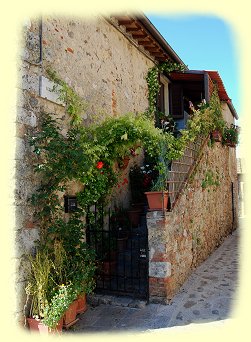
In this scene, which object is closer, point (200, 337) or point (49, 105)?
point (200, 337)

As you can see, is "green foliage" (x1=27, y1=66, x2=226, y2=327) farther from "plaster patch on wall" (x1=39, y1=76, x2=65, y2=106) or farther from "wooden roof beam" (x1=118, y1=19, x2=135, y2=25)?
"wooden roof beam" (x1=118, y1=19, x2=135, y2=25)

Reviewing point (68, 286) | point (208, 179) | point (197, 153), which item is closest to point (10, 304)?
point (68, 286)

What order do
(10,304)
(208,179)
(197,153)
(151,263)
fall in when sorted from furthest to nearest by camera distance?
(208,179), (197,153), (151,263), (10,304)

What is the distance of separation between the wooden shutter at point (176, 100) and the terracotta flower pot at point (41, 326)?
26.4 ft

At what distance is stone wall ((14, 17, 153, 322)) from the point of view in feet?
12.8

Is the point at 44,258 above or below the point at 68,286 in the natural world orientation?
above

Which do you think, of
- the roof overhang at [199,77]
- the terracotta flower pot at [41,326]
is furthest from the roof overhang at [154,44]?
the terracotta flower pot at [41,326]

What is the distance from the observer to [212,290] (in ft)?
17.0

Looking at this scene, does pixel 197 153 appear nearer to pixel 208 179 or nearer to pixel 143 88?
pixel 208 179

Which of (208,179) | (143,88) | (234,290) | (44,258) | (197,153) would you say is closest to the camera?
(44,258)

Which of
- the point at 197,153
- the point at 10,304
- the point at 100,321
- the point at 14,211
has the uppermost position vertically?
the point at 197,153

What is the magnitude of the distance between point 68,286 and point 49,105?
232 centimetres

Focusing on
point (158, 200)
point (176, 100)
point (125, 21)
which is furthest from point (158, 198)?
point (176, 100)

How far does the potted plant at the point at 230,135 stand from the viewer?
977 centimetres
